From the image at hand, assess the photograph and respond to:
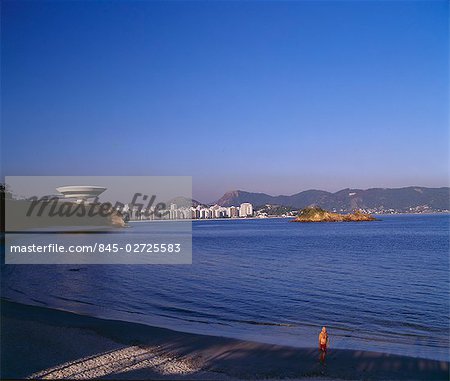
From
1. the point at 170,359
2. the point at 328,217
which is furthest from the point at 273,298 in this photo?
the point at 328,217

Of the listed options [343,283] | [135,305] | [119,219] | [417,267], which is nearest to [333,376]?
[135,305]

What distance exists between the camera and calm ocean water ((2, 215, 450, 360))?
12.5 metres

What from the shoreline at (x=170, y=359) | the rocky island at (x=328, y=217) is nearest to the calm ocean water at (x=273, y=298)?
the shoreline at (x=170, y=359)

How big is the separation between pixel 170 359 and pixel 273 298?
360 inches

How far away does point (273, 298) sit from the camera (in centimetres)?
1816

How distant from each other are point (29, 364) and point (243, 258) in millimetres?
27707

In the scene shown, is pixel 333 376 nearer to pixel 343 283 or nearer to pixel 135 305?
pixel 135 305

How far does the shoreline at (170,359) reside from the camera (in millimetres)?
8602

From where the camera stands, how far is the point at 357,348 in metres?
10.8

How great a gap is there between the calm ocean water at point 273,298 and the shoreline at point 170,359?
114cm

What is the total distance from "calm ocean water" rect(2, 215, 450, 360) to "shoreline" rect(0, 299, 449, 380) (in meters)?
1.14

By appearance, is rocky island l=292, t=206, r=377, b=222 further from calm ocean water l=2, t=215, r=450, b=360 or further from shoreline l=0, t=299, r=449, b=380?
shoreline l=0, t=299, r=449, b=380

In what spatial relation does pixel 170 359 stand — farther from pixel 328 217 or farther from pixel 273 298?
pixel 328 217

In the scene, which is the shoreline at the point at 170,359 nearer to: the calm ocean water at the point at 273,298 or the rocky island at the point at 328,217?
the calm ocean water at the point at 273,298
